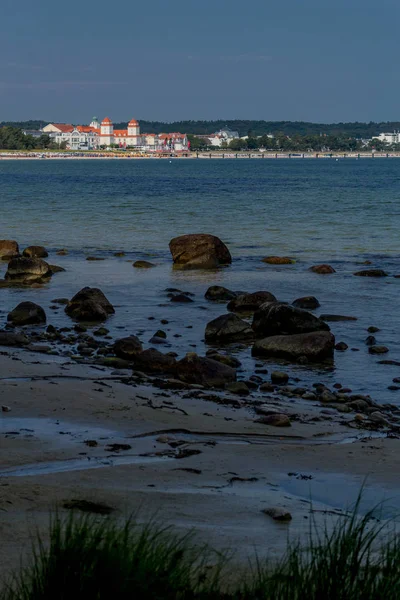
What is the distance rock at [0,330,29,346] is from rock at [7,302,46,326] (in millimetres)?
1874

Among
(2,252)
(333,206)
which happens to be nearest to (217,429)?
(2,252)

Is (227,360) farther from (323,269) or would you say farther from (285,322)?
(323,269)

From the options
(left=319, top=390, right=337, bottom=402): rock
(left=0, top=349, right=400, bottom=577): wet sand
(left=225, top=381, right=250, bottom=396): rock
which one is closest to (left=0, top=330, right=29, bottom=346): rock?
(left=0, top=349, right=400, bottom=577): wet sand

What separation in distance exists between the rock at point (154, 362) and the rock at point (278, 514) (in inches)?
246

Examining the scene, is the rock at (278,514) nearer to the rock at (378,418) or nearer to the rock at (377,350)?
the rock at (378,418)

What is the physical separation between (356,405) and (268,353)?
3445 mm

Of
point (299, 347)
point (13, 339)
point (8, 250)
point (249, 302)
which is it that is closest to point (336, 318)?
point (249, 302)

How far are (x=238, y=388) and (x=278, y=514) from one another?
211 inches

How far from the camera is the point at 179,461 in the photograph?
7.93m

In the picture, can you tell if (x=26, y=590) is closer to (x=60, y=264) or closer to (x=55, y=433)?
(x=55, y=433)

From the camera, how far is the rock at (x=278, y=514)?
6.20m

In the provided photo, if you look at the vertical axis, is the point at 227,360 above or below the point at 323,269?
below

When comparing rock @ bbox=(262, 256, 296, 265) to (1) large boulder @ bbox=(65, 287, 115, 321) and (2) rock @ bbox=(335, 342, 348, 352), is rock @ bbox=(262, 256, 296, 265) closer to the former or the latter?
(1) large boulder @ bbox=(65, 287, 115, 321)

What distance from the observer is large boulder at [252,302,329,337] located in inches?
611
